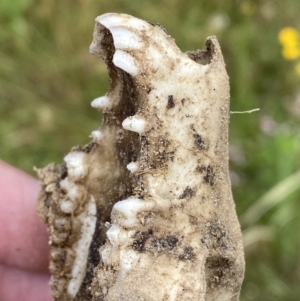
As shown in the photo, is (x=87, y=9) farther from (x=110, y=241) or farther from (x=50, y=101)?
(x=110, y=241)

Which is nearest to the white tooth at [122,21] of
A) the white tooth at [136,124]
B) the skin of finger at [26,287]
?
the white tooth at [136,124]

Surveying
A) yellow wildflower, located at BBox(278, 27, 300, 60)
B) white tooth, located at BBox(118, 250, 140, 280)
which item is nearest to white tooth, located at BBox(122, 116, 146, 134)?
white tooth, located at BBox(118, 250, 140, 280)

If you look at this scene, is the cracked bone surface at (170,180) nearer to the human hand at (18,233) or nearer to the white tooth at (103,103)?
the white tooth at (103,103)

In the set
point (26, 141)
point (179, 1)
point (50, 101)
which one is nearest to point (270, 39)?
point (179, 1)

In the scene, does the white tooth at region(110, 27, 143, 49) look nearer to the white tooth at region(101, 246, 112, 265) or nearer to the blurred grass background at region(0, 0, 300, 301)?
the white tooth at region(101, 246, 112, 265)

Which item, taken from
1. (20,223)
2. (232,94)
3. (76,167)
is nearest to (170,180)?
(76,167)

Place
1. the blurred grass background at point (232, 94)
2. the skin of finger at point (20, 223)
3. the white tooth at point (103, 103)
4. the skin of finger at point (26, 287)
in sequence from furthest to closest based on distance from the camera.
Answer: the blurred grass background at point (232, 94) < the skin of finger at point (26, 287) < the skin of finger at point (20, 223) < the white tooth at point (103, 103)
